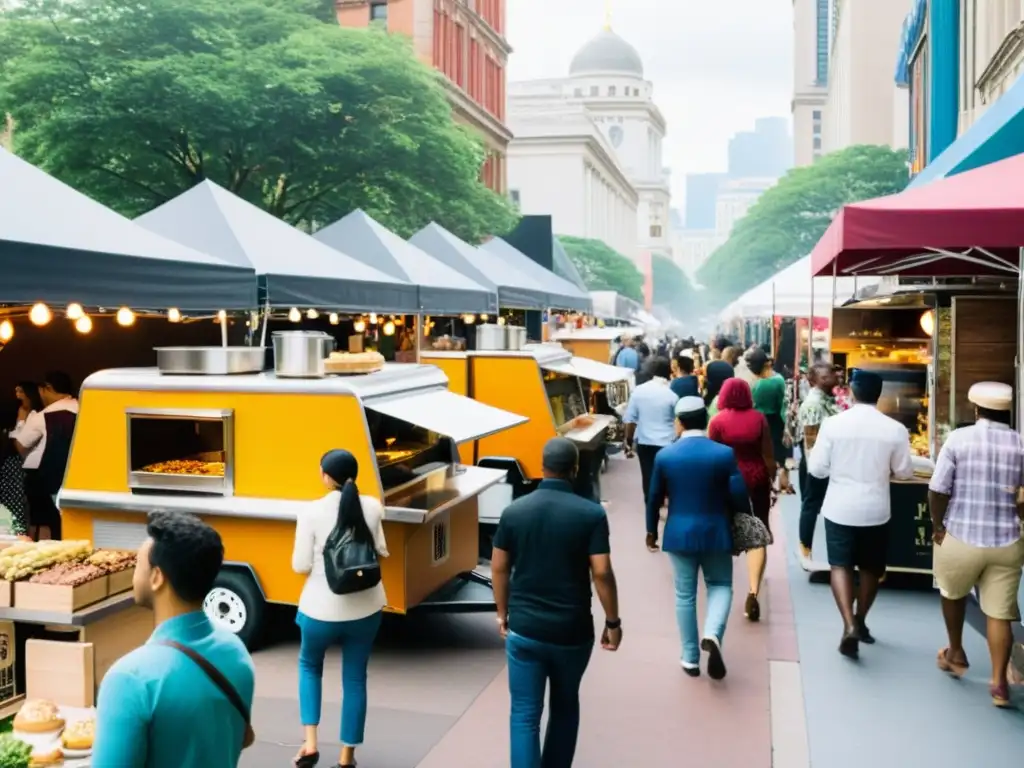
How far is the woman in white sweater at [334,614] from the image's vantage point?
222 inches

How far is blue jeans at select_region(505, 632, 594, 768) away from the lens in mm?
5016

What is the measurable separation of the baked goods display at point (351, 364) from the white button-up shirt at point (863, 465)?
11.2 feet

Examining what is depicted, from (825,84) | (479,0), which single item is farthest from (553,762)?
(825,84)

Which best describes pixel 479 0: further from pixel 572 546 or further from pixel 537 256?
pixel 572 546

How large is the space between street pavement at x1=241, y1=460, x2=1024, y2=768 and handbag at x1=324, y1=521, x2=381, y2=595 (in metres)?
1.18

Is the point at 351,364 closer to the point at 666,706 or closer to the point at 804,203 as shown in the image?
the point at 666,706

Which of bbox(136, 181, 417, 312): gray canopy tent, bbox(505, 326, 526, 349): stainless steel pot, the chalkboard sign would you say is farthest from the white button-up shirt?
bbox(505, 326, 526, 349): stainless steel pot

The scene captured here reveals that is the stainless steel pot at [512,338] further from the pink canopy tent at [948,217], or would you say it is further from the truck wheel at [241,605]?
the pink canopy tent at [948,217]

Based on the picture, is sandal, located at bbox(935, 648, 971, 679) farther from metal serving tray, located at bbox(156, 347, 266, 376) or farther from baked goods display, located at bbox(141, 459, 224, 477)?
metal serving tray, located at bbox(156, 347, 266, 376)

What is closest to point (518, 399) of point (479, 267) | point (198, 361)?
point (198, 361)

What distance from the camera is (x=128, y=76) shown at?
22.5 meters

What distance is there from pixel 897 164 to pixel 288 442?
5866 centimetres

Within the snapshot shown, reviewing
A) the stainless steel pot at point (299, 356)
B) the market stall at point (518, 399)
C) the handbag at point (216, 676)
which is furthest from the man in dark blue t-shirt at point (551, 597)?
the market stall at point (518, 399)

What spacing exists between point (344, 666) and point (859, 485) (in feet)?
12.6
